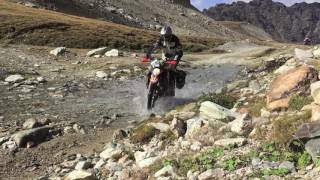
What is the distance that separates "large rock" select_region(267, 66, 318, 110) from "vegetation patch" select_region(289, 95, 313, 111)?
143mm

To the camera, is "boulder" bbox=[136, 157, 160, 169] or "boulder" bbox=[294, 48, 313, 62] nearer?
"boulder" bbox=[136, 157, 160, 169]

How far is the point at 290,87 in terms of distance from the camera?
42.2ft

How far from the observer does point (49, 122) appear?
1634 centimetres

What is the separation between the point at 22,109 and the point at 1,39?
2777 centimetres

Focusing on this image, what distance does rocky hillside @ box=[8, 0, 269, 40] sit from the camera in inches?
3585

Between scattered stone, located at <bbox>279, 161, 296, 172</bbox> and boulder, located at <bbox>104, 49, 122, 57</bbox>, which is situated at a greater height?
scattered stone, located at <bbox>279, 161, 296, 172</bbox>

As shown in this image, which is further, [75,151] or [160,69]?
[160,69]

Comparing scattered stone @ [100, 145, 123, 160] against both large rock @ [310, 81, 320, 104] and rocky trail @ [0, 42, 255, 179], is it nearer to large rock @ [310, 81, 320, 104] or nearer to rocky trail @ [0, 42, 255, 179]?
rocky trail @ [0, 42, 255, 179]

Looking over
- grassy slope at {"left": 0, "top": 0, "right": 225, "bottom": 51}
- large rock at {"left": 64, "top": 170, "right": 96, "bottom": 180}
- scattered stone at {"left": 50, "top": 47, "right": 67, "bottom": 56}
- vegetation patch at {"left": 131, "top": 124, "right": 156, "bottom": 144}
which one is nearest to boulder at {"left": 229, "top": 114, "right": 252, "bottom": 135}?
vegetation patch at {"left": 131, "top": 124, "right": 156, "bottom": 144}

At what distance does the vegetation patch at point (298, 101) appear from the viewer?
38.9 feet

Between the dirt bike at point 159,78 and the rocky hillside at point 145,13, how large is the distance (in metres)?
65.8

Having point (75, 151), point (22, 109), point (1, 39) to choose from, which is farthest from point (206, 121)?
point (1, 39)

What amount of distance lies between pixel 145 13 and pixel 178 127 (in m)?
96.7

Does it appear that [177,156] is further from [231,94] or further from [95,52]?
[95,52]
